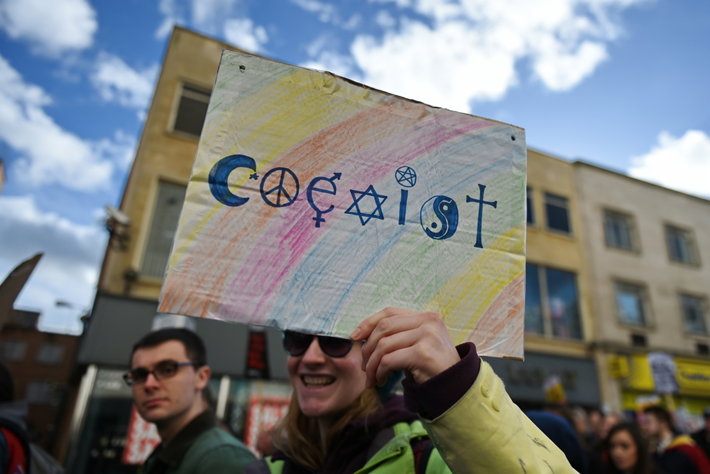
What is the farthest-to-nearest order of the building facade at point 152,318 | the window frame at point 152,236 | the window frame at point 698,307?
the window frame at point 698,307
the window frame at point 152,236
the building facade at point 152,318

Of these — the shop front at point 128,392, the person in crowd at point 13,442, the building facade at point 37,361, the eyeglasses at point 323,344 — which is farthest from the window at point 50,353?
the eyeglasses at point 323,344

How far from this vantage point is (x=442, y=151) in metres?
1.49

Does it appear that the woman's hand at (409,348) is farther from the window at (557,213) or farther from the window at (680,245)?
the window at (680,245)

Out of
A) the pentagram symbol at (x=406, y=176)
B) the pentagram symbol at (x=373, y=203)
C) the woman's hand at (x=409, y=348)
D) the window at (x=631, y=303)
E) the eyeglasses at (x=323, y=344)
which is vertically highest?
the window at (x=631, y=303)

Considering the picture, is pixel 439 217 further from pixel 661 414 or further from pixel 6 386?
pixel 661 414

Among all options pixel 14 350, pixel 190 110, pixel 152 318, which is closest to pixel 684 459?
pixel 152 318

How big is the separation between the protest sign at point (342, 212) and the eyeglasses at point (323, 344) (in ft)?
1.62

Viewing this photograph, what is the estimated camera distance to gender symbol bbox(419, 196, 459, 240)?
1.42 m

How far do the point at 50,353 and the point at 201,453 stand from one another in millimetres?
62295

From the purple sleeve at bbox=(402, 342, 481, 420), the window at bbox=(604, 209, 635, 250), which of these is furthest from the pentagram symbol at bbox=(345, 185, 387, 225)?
the window at bbox=(604, 209, 635, 250)

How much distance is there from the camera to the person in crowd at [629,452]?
359 cm

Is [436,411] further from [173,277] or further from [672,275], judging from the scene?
[672,275]

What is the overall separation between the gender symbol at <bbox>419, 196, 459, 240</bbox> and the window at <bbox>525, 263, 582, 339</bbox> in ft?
42.5

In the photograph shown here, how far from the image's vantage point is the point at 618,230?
16.5m
